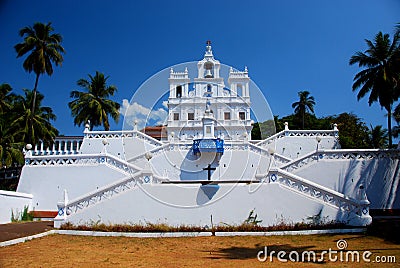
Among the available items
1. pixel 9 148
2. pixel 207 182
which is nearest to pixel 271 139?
pixel 207 182

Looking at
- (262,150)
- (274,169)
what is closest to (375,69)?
(262,150)

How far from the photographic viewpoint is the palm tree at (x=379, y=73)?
2270 centimetres

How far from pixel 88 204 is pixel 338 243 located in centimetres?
915

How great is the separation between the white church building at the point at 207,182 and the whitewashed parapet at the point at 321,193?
1.4 inches

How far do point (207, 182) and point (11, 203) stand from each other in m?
9.29

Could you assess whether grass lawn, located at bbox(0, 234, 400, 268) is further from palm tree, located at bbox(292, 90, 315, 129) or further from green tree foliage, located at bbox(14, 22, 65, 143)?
palm tree, located at bbox(292, 90, 315, 129)

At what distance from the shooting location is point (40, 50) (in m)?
26.6

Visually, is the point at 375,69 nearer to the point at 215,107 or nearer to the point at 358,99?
the point at 358,99

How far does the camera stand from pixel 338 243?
10023 millimetres

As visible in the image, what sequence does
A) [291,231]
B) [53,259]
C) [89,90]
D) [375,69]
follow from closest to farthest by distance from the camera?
[53,259], [291,231], [375,69], [89,90]

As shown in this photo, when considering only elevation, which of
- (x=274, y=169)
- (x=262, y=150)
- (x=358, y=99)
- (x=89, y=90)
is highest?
(x=89, y=90)

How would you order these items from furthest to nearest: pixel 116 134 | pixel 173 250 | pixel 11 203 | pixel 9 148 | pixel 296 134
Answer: pixel 9 148, pixel 116 134, pixel 296 134, pixel 11 203, pixel 173 250

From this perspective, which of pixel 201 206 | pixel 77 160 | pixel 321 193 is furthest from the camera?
pixel 77 160

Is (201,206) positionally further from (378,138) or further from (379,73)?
(378,138)
